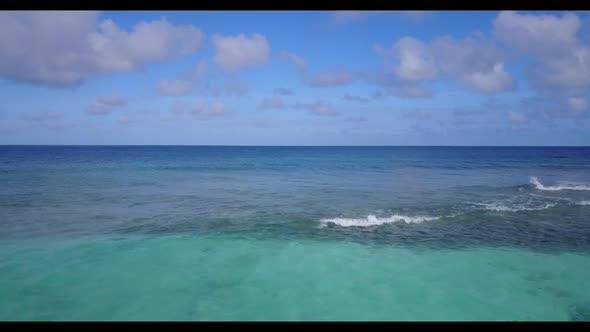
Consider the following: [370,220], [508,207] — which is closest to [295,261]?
[370,220]

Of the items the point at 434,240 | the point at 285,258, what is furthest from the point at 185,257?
the point at 434,240

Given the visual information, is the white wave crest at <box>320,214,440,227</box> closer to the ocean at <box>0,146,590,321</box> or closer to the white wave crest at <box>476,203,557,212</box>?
the ocean at <box>0,146,590,321</box>

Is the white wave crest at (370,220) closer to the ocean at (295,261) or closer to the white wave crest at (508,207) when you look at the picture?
the ocean at (295,261)

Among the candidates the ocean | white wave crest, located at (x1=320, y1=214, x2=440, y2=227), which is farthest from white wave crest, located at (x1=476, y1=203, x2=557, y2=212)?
white wave crest, located at (x1=320, y1=214, x2=440, y2=227)

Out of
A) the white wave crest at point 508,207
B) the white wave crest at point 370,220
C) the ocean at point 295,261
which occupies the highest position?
the white wave crest at point 508,207

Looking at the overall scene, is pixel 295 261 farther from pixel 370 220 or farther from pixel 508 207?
pixel 508 207

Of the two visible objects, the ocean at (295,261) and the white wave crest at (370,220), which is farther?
the white wave crest at (370,220)

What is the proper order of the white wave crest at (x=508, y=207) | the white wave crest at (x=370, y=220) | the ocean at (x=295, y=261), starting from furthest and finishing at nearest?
the white wave crest at (x=508, y=207) < the white wave crest at (x=370, y=220) < the ocean at (x=295, y=261)

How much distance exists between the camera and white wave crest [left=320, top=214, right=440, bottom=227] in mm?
15245

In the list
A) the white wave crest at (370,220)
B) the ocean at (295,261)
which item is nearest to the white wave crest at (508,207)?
the ocean at (295,261)

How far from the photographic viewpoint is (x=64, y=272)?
385 inches

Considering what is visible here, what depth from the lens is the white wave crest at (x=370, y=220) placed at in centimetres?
1525
